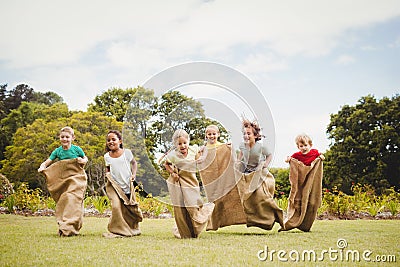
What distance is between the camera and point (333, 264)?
4.71 meters

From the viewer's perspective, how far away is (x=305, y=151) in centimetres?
801

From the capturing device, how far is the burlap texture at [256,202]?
7359mm

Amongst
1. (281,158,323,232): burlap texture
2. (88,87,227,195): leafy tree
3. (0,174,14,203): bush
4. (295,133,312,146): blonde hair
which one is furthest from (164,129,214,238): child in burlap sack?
(0,174,14,203): bush

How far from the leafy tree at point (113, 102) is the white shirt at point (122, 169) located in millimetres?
18747

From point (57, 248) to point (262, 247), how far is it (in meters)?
2.55

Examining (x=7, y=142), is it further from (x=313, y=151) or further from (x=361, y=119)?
(x=313, y=151)

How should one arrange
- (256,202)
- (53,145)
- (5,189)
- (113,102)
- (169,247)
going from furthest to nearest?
1. (113,102)
2. (53,145)
3. (5,189)
4. (256,202)
5. (169,247)

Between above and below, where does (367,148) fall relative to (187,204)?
above

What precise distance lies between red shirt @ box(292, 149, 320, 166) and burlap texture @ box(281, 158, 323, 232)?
4.5 inches

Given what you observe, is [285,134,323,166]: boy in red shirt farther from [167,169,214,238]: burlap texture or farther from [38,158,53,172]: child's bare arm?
[38,158,53,172]: child's bare arm

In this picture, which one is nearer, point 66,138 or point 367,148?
point 66,138

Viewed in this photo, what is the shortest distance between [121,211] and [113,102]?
2151 cm

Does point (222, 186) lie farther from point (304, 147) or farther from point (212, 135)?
point (304, 147)

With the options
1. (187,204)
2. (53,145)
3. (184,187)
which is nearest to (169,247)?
(187,204)
